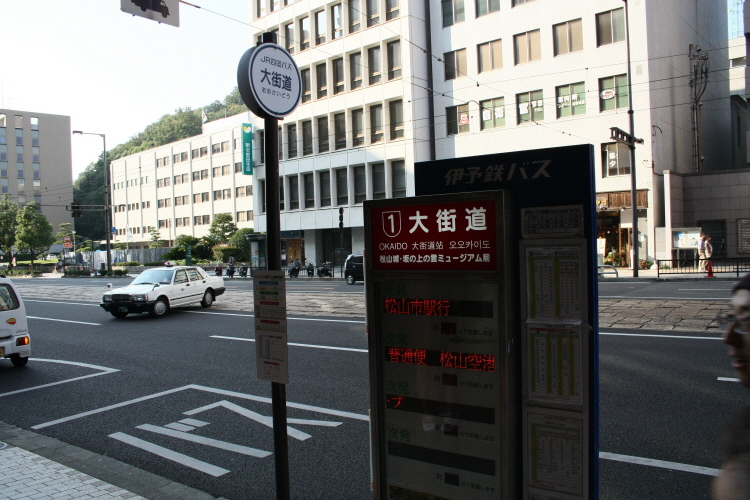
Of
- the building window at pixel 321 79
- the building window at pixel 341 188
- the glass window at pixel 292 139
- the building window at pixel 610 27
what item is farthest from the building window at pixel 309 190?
the building window at pixel 610 27

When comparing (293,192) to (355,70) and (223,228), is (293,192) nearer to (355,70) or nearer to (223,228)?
(355,70)

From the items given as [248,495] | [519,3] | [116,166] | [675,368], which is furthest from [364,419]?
[116,166]

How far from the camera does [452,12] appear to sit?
36719 mm

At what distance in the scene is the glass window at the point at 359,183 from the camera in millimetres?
42125

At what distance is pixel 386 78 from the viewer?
39781mm

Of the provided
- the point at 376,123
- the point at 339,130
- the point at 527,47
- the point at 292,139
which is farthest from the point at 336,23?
A: the point at 527,47

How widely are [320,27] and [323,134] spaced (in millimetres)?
7857

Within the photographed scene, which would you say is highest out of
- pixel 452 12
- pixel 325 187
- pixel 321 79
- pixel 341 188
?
pixel 452 12

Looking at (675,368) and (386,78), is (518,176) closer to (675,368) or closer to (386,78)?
(675,368)

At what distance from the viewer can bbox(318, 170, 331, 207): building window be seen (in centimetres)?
4430

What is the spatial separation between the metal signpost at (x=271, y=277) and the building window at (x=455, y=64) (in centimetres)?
3419

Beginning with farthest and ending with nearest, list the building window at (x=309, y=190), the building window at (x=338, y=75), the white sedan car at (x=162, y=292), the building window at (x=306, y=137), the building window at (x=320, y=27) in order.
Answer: the building window at (x=309, y=190) < the building window at (x=306, y=137) < the building window at (x=320, y=27) < the building window at (x=338, y=75) < the white sedan car at (x=162, y=292)

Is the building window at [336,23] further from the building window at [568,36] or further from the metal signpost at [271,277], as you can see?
the metal signpost at [271,277]

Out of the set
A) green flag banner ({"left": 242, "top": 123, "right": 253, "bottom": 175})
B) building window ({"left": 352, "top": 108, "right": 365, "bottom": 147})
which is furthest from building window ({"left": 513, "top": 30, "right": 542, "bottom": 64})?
green flag banner ({"left": 242, "top": 123, "right": 253, "bottom": 175})
